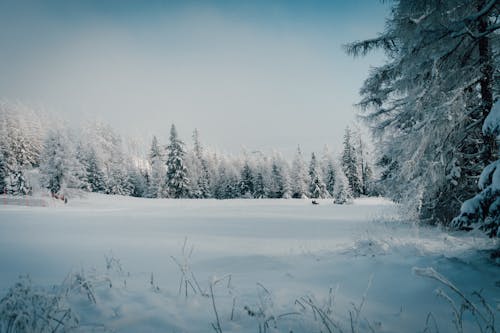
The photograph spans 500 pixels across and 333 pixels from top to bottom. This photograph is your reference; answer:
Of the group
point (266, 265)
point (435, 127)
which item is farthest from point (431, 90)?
point (266, 265)

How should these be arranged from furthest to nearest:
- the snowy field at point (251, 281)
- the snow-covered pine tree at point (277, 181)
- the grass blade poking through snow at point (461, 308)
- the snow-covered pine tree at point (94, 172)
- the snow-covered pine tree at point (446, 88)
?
the snow-covered pine tree at point (277, 181) → the snow-covered pine tree at point (94, 172) → the snow-covered pine tree at point (446, 88) → the snowy field at point (251, 281) → the grass blade poking through snow at point (461, 308)

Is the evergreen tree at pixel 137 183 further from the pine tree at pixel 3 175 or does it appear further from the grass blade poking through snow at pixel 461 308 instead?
the grass blade poking through snow at pixel 461 308

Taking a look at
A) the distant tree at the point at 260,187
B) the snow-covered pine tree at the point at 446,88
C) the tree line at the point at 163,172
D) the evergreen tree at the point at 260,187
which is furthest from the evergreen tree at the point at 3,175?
the snow-covered pine tree at the point at 446,88

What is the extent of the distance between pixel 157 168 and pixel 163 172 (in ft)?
4.54

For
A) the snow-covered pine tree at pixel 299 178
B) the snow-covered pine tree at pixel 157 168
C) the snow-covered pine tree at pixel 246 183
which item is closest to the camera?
the snow-covered pine tree at pixel 157 168

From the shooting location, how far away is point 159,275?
12.9 feet

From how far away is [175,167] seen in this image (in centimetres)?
3925

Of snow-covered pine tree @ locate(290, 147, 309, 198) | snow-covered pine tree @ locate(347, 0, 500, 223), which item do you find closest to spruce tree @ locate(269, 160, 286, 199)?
snow-covered pine tree @ locate(290, 147, 309, 198)

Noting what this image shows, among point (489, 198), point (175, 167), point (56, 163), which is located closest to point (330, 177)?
point (175, 167)

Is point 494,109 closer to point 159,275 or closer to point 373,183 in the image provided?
point 159,275

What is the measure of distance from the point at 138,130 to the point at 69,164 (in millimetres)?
121314

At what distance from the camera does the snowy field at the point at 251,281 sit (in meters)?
2.27

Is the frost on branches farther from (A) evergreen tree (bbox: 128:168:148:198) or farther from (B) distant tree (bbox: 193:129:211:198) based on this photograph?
(A) evergreen tree (bbox: 128:168:148:198)

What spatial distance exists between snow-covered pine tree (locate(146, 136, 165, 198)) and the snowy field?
42.2 metres
